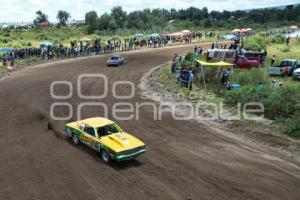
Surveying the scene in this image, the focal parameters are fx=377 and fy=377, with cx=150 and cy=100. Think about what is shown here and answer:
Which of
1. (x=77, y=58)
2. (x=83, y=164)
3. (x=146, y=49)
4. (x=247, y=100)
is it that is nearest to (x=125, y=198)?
(x=83, y=164)

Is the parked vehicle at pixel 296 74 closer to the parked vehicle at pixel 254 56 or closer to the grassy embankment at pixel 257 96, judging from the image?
the grassy embankment at pixel 257 96

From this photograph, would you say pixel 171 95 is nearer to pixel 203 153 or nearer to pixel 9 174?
pixel 203 153

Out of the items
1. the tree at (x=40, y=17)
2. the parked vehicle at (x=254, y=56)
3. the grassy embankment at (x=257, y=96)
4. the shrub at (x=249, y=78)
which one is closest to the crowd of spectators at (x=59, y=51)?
the grassy embankment at (x=257, y=96)

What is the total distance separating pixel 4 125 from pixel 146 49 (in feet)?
135

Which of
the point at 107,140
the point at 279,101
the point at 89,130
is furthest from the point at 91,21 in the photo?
the point at 107,140

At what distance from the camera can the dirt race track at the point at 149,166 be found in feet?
43.9

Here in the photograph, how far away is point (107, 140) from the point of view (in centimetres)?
1593

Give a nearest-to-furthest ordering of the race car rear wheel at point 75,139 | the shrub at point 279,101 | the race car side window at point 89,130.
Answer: the race car side window at point 89,130 → the race car rear wheel at point 75,139 → the shrub at point 279,101

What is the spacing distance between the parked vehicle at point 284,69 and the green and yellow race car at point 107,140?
20.7m

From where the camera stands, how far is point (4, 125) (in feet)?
71.2

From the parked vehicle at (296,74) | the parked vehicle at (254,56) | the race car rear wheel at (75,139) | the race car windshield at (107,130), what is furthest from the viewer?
the parked vehicle at (254,56)

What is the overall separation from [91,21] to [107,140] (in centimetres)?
9172

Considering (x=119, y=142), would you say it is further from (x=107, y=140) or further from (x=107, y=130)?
(x=107, y=130)

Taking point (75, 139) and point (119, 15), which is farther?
point (119, 15)
